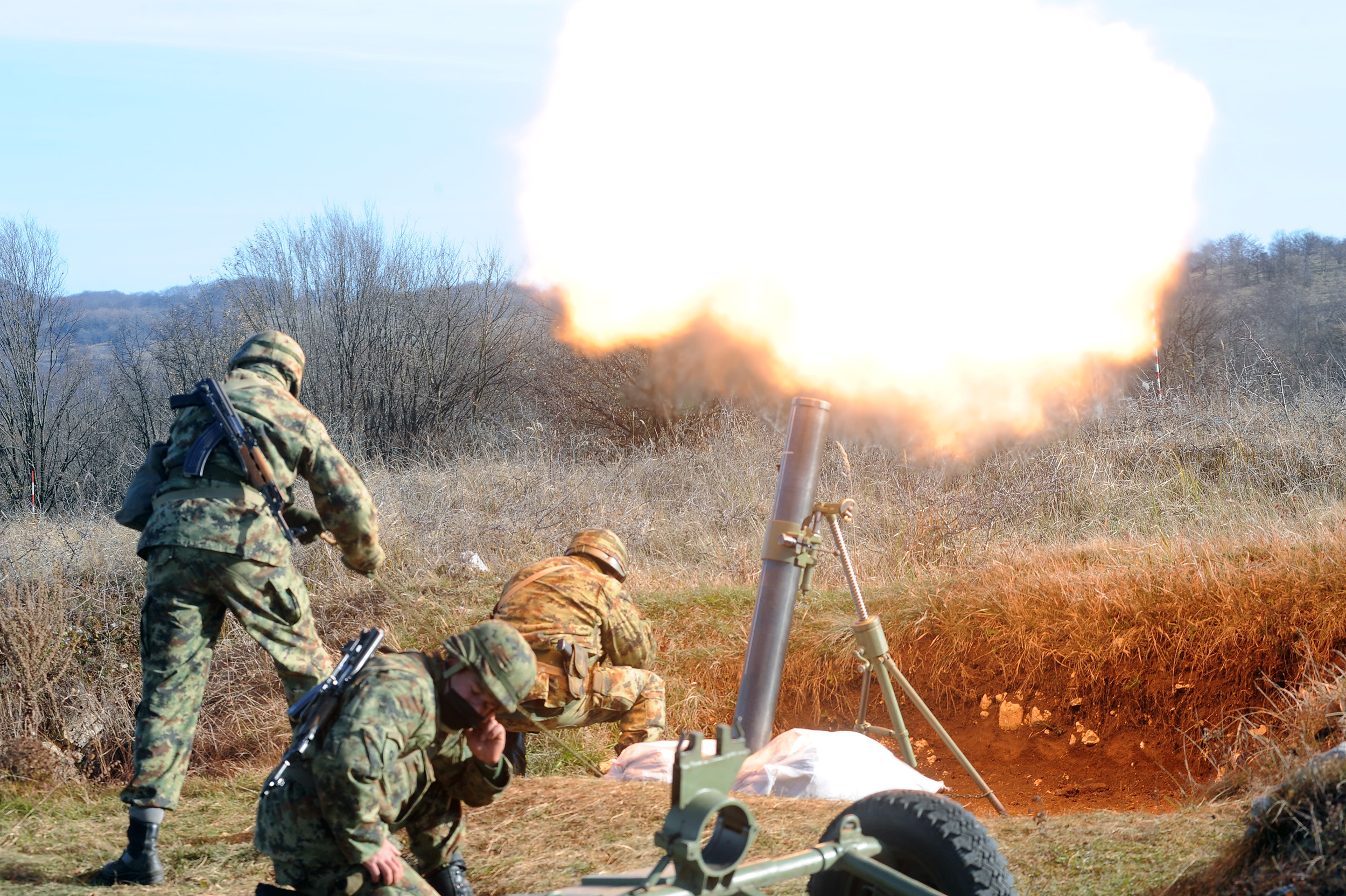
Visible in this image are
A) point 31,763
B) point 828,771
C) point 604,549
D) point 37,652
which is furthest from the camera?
point 37,652

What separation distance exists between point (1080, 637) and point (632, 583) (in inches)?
135

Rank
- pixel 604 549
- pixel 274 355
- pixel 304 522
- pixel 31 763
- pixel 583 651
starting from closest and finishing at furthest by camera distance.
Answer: pixel 304 522
pixel 274 355
pixel 583 651
pixel 604 549
pixel 31 763

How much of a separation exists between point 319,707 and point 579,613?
7.77 ft

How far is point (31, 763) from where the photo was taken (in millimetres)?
5988

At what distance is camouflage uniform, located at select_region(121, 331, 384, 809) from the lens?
13.9ft

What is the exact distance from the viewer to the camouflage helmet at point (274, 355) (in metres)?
4.73

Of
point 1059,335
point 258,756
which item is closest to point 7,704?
point 258,756

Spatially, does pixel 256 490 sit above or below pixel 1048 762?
above

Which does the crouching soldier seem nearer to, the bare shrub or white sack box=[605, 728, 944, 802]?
white sack box=[605, 728, 944, 802]

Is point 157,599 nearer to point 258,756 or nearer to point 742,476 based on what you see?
point 258,756

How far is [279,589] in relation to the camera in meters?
4.36

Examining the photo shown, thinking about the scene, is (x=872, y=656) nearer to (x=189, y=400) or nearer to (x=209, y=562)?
(x=209, y=562)

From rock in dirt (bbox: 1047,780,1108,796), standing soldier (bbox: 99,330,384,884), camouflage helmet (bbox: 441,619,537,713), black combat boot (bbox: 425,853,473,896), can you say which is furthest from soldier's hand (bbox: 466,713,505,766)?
rock in dirt (bbox: 1047,780,1108,796)

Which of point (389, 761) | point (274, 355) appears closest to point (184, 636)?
point (274, 355)
